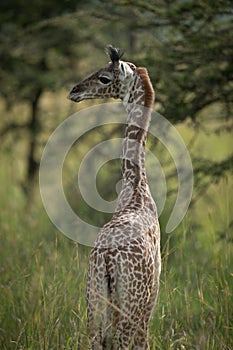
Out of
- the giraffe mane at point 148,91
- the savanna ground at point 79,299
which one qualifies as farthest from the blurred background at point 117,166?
the giraffe mane at point 148,91

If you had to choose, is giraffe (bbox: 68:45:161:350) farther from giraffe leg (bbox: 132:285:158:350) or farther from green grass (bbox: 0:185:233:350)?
green grass (bbox: 0:185:233:350)

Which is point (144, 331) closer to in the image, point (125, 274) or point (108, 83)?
point (125, 274)

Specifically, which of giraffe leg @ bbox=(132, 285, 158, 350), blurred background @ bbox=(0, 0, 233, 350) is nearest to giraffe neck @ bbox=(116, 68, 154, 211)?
blurred background @ bbox=(0, 0, 233, 350)

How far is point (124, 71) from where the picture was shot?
14.9ft

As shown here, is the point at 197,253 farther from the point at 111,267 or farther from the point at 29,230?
the point at 111,267

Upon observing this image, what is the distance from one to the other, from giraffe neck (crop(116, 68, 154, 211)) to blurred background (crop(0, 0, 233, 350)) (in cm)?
57

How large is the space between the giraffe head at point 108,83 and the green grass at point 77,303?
101 cm

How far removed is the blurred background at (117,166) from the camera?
4746 millimetres

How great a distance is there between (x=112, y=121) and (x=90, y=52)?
3.46 meters

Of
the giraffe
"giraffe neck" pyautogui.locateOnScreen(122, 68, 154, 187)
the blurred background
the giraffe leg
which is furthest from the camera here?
the blurred background

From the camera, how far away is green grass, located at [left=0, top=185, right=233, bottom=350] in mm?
4410

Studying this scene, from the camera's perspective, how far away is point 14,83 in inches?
393

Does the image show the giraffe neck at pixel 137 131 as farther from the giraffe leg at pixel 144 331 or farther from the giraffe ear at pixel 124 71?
the giraffe leg at pixel 144 331

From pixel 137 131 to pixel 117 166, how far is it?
281cm
